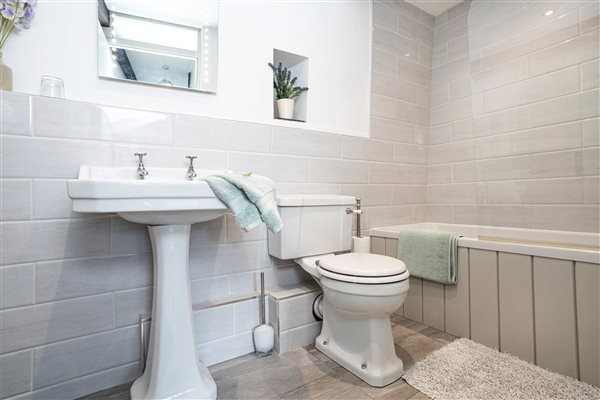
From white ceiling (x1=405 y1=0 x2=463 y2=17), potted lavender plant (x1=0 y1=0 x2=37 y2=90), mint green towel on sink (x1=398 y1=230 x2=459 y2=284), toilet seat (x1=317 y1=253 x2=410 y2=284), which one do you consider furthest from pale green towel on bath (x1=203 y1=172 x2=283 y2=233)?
white ceiling (x1=405 y1=0 x2=463 y2=17)

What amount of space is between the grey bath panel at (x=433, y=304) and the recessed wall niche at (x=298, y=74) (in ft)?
4.08

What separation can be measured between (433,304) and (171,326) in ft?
4.75

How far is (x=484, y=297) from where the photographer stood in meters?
1.61

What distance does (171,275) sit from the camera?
1.12 meters

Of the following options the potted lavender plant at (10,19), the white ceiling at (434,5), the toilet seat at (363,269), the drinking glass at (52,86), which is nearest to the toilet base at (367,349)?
the toilet seat at (363,269)

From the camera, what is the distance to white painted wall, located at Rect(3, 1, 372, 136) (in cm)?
122

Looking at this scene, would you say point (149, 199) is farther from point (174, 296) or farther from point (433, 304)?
point (433, 304)

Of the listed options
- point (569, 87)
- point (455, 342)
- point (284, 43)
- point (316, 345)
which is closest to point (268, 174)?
point (284, 43)

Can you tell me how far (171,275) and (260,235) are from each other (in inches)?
24.1

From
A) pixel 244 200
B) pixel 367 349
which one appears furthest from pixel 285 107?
pixel 367 349

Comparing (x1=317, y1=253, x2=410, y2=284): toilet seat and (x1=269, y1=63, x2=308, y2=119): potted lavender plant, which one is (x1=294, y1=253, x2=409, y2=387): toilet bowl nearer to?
(x1=317, y1=253, x2=410, y2=284): toilet seat

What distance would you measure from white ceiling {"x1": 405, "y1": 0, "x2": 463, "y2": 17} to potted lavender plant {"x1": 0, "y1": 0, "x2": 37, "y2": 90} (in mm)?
2289

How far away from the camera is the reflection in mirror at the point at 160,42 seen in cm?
133

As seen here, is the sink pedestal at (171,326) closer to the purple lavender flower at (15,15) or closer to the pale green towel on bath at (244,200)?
the pale green towel on bath at (244,200)
